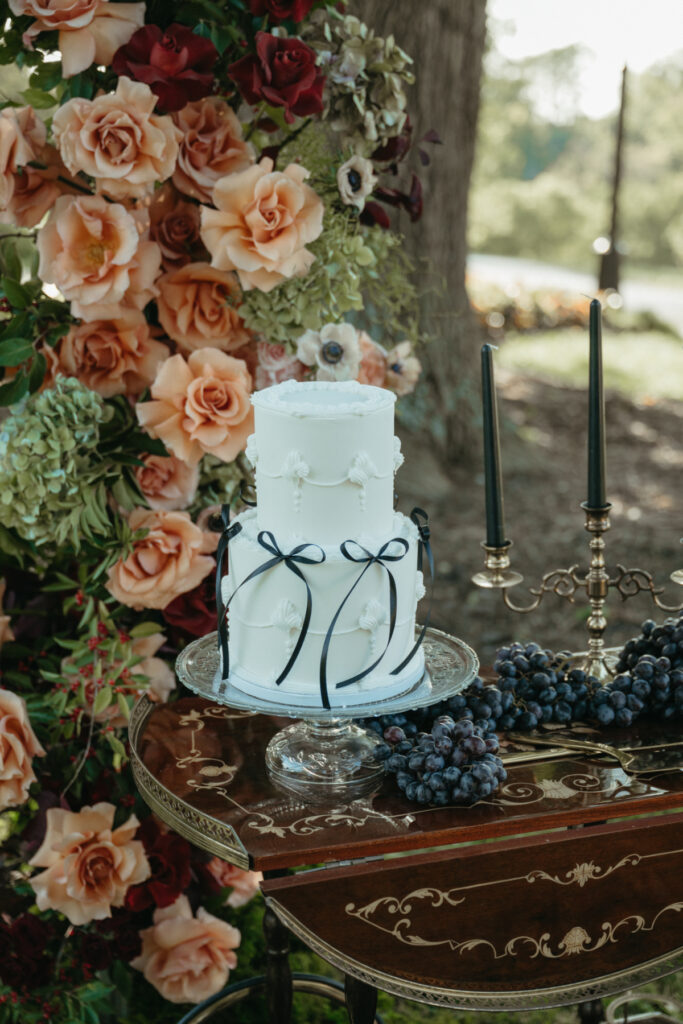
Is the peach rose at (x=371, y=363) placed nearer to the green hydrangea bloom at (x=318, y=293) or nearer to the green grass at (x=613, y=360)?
the green hydrangea bloom at (x=318, y=293)

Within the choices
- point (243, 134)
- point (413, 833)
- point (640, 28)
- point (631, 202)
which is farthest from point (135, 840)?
point (631, 202)

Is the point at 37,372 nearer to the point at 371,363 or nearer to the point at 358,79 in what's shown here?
the point at 371,363

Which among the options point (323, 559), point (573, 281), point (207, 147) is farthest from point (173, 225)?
point (573, 281)

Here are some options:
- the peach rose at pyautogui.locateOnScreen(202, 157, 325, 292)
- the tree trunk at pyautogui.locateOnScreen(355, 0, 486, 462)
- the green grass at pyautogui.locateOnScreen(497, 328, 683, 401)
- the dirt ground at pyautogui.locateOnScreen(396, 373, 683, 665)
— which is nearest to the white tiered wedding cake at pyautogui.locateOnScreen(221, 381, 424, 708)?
the peach rose at pyautogui.locateOnScreen(202, 157, 325, 292)

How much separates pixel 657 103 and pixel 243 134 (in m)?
16.2

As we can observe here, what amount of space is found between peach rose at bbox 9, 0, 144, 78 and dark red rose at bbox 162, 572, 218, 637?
0.91 meters

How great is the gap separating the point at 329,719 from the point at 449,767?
0.20 m

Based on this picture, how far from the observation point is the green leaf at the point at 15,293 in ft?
5.87

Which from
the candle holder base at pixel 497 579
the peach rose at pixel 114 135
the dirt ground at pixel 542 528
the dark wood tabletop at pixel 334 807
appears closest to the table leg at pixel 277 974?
the dark wood tabletop at pixel 334 807

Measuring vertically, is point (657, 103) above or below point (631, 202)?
above

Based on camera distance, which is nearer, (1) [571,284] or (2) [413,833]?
(2) [413,833]

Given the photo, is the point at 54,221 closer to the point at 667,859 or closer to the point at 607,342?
the point at 667,859

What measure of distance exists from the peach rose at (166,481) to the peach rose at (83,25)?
66 centimetres

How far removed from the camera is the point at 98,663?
1.92 meters
